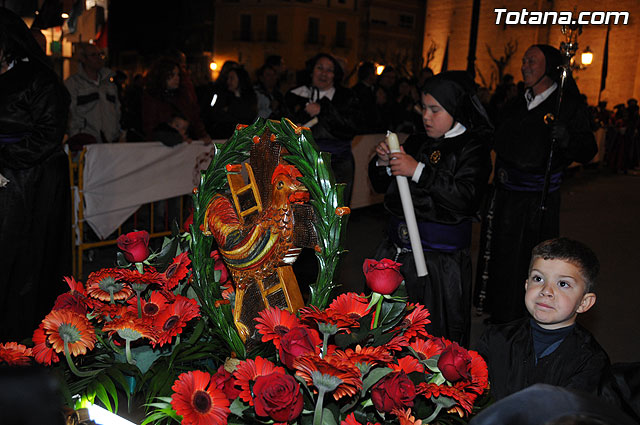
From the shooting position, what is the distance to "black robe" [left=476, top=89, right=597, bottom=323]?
4.29m

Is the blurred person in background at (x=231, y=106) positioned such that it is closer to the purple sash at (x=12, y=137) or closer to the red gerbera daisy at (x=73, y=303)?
the purple sash at (x=12, y=137)

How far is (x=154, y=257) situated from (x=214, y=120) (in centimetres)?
523

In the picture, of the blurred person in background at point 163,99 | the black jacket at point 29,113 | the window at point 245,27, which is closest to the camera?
the black jacket at point 29,113

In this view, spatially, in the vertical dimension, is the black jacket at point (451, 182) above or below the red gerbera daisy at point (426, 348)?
above

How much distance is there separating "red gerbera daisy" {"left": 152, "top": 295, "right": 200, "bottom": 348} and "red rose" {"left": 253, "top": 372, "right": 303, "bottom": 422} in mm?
433

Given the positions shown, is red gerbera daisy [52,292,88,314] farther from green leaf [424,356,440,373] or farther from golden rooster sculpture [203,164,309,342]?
green leaf [424,356,440,373]

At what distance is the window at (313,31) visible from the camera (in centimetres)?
4325

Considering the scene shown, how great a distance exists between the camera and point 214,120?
705 cm

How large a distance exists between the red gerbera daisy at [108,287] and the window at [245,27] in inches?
1752

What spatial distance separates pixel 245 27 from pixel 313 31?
16.7ft

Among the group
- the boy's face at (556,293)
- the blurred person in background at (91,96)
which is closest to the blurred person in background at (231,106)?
the blurred person in background at (91,96)

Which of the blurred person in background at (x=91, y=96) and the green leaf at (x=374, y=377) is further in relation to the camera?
the blurred person in background at (x=91, y=96)

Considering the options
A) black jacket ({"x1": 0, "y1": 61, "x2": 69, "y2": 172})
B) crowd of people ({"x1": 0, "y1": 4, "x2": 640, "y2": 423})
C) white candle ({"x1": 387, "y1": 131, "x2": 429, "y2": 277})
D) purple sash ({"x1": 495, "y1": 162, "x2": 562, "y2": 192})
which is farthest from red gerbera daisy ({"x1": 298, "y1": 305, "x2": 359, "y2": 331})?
purple sash ({"x1": 495, "y1": 162, "x2": 562, "y2": 192})

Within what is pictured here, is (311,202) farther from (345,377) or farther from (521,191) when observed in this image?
(521,191)
